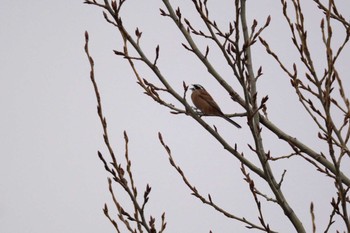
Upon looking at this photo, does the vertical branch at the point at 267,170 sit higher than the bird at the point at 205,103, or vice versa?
the bird at the point at 205,103

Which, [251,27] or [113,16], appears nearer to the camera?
[113,16]

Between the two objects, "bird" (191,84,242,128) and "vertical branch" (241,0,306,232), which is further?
"bird" (191,84,242,128)

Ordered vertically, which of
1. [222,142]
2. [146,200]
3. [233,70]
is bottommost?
[146,200]

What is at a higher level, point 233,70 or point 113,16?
point 113,16

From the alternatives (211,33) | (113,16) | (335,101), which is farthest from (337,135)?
(113,16)

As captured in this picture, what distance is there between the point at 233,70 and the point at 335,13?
5.21 ft

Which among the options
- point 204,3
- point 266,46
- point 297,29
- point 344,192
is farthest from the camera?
point 266,46

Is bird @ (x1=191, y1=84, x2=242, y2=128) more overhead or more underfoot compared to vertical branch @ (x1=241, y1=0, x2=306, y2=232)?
more overhead

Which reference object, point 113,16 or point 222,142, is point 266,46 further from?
point 113,16

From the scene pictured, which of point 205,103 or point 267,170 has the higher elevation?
point 205,103

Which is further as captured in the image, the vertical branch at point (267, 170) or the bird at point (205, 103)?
the bird at point (205, 103)

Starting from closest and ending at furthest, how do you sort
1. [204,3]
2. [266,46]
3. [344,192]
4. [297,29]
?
[344,192], [297,29], [204,3], [266,46]

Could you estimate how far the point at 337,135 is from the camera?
10.3 feet

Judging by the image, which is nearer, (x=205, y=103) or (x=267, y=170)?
(x=267, y=170)
